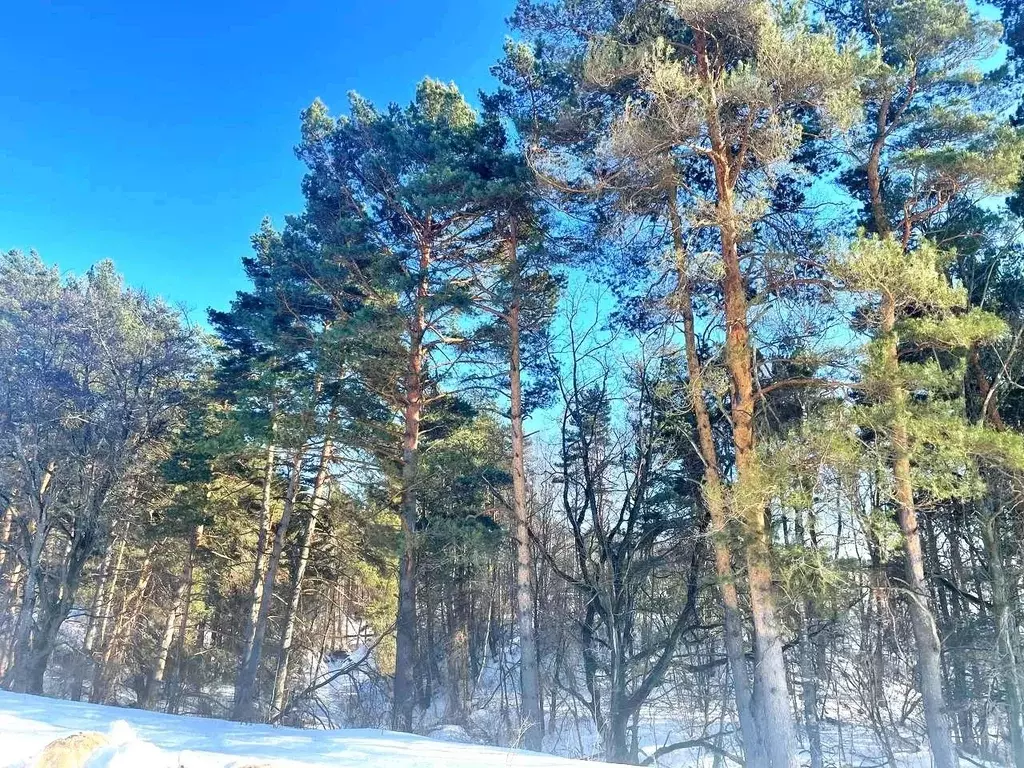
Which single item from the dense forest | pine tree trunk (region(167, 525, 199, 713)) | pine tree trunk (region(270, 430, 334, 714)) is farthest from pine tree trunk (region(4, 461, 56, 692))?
pine tree trunk (region(270, 430, 334, 714))

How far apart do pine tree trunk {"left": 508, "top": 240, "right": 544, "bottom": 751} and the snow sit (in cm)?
390

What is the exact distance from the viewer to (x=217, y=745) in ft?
20.5

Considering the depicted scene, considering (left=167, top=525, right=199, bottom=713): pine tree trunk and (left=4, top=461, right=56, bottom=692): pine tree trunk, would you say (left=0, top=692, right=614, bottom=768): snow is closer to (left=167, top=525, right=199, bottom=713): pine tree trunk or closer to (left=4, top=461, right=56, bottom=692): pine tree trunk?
(left=4, top=461, right=56, bottom=692): pine tree trunk

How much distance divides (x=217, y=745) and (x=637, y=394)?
384 inches

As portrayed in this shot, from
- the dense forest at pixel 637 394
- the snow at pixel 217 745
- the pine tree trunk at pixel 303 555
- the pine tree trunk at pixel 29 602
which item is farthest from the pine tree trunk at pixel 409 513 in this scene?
the pine tree trunk at pixel 29 602

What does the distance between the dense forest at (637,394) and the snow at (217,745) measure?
13.4 feet

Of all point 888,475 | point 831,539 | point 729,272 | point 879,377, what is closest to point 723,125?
point 729,272

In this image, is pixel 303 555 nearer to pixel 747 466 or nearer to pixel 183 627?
pixel 183 627

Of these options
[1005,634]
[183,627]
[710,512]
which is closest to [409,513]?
[710,512]

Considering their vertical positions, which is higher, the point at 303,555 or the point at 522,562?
the point at 303,555

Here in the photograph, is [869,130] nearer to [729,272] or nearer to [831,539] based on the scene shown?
[729,272]

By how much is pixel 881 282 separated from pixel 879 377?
1.26 meters

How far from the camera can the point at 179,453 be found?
14594mm

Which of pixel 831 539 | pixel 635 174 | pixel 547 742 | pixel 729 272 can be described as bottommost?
pixel 547 742
